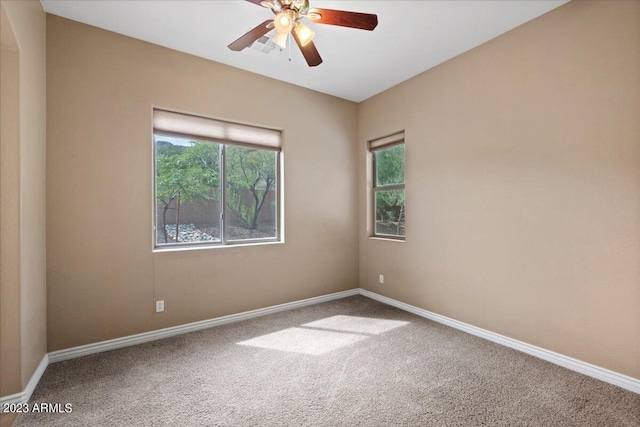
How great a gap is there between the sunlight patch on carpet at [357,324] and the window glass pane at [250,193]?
123 centimetres

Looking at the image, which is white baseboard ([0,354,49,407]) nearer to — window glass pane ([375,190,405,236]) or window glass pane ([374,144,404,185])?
window glass pane ([375,190,405,236])

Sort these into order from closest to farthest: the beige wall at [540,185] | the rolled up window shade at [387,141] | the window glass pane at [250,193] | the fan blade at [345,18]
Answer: the fan blade at [345,18] → the beige wall at [540,185] → the window glass pane at [250,193] → the rolled up window shade at [387,141]

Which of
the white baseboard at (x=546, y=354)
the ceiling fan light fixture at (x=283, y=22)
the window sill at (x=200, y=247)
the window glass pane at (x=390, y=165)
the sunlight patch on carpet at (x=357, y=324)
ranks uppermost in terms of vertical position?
the ceiling fan light fixture at (x=283, y=22)

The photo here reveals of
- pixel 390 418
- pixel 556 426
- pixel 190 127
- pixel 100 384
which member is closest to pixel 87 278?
pixel 100 384

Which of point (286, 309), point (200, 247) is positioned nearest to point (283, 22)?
point (200, 247)

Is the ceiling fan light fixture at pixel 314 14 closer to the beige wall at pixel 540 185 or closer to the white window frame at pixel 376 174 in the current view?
the beige wall at pixel 540 185

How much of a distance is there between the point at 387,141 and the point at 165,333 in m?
3.39

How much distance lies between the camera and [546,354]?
2.45 m

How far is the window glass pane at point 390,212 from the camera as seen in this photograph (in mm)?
3885

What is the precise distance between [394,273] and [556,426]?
222 cm

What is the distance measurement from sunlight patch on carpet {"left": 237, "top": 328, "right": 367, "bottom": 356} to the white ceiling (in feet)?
9.35

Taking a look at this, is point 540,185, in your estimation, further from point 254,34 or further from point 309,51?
point 254,34

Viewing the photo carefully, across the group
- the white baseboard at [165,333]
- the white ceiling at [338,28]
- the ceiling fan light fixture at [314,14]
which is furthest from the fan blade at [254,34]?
the white baseboard at [165,333]

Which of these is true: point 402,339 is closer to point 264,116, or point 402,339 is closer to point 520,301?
point 520,301
